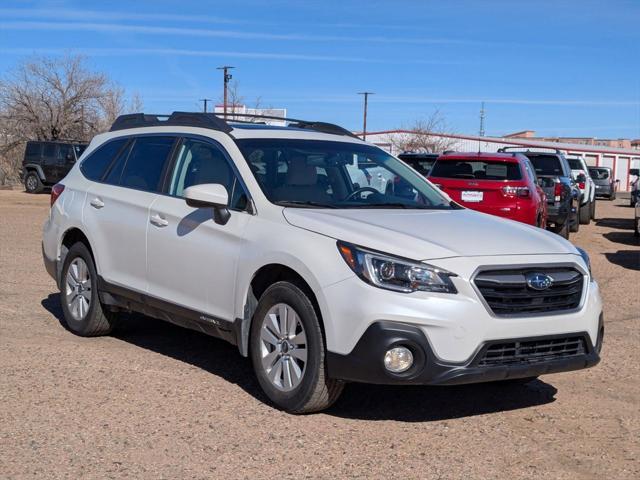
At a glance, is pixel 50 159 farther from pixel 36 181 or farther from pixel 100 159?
pixel 100 159

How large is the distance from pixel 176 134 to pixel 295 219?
5.61ft

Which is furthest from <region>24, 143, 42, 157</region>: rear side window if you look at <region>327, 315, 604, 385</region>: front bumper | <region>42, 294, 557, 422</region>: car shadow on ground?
<region>327, 315, 604, 385</region>: front bumper

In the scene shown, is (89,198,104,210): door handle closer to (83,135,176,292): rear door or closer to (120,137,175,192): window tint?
(83,135,176,292): rear door

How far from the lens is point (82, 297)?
741 centimetres

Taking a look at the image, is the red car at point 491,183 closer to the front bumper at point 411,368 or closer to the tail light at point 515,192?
the tail light at point 515,192

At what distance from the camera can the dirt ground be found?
4.56 meters

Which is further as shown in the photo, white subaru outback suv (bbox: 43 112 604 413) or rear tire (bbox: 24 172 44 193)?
rear tire (bbox: 24 172 44 193)

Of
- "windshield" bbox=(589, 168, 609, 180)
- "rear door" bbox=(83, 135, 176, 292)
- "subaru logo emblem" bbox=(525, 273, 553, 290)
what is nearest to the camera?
"subaru logo emblem" bbox=(525, 273, 553, 290)

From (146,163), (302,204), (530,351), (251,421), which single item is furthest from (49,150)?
(530,351)

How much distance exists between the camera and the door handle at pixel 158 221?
253 inches

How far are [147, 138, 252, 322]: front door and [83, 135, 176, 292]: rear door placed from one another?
0.15 meters

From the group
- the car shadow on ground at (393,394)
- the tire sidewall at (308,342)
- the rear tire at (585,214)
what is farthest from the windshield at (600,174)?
the tire sidewall at (308,342)

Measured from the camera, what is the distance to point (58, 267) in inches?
306

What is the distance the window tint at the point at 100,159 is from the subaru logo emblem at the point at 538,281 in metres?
3.80
